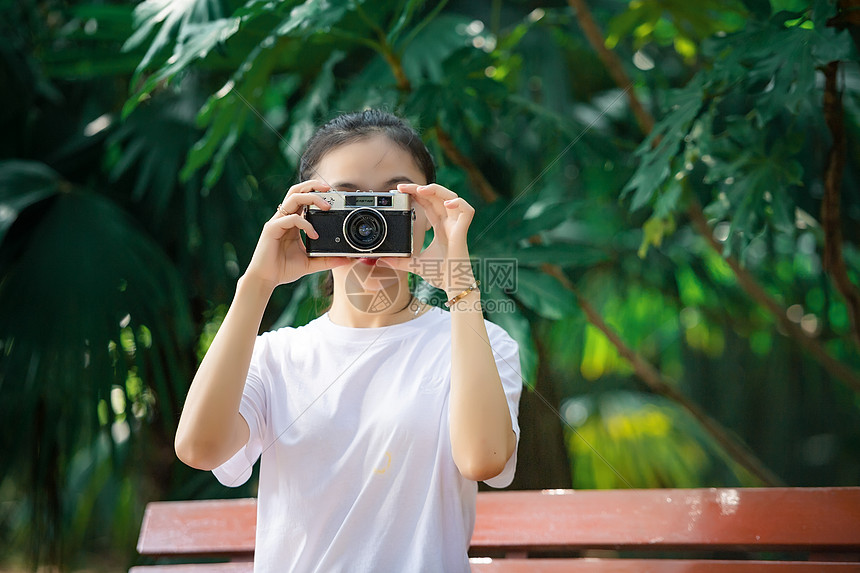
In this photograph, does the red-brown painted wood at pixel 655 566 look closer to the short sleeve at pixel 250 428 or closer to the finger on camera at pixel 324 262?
the short sleeve at pixel 250 428

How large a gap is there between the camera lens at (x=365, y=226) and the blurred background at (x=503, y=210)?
0.54m

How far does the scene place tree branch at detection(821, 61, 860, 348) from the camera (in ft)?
5.42

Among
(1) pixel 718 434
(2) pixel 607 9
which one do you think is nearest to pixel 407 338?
(1) pixel 718 434

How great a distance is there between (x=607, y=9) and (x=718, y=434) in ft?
4.64

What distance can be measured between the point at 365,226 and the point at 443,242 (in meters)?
0.13

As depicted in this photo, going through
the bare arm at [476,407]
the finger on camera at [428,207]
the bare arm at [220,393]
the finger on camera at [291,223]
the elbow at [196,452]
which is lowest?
the bare arm at [476,407]

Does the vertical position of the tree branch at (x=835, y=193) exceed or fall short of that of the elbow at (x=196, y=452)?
it falls short

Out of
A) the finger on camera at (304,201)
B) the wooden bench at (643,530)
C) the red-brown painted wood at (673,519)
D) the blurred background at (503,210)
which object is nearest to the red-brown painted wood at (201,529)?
the wooden bench at (643,530)

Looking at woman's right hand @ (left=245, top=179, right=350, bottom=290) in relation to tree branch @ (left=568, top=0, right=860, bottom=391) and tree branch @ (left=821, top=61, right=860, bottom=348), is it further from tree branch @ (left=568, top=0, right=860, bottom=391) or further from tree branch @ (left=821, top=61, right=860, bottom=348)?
tree branch @ (left=568, top=0, right=860, bottom=391)

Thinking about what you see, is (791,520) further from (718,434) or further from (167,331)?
(167,331)

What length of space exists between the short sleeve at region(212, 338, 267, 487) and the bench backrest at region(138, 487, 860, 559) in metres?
0.58

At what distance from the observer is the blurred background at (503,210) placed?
1705 millimetres

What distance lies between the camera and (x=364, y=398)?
130 centimetres

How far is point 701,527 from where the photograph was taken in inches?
63.3
